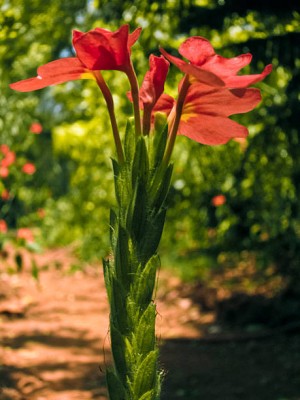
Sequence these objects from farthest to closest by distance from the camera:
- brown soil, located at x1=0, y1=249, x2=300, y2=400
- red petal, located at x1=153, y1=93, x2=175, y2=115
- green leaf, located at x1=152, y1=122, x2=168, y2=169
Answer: brown soil, located at x1=0, y1=249, x2=300, y2=400
red petal, located at x1=153, y1=93, x2=175, y2=115
green leaf, located at x1=152, y1=122, x2=168, y2=169

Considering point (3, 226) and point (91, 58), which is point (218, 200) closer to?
point (3, 226)

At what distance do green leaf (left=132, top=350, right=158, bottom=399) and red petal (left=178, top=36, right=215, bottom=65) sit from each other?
1.79ft

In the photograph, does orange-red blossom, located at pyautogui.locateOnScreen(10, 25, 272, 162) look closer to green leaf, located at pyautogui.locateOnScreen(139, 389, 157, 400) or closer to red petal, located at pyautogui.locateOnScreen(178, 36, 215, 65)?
red petal, located at pyautogui.locateOnScreen(178, 36, 215, 65)

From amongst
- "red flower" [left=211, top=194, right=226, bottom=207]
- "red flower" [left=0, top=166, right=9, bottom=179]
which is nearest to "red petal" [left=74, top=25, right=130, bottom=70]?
"red flower" [left=211, top=194, right=226, bottom=207]

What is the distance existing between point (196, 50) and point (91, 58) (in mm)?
192

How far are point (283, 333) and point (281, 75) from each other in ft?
6.04

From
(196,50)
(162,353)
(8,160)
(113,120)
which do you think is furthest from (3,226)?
(196,50)

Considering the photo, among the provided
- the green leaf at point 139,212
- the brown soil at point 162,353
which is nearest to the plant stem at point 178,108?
the green leaf at point 139,212

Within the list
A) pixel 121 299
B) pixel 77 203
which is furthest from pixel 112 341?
pixel 77 203

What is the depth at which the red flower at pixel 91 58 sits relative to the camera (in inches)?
44.9

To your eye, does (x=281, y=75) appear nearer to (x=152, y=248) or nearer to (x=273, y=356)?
(x=273, y=356)

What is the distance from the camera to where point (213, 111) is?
49.8 inches

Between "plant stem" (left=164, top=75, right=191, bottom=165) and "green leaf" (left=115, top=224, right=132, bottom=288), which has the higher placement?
"plant stem" (left=164, top=75, right=191, bottom=165)

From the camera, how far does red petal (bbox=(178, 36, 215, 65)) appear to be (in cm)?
117
